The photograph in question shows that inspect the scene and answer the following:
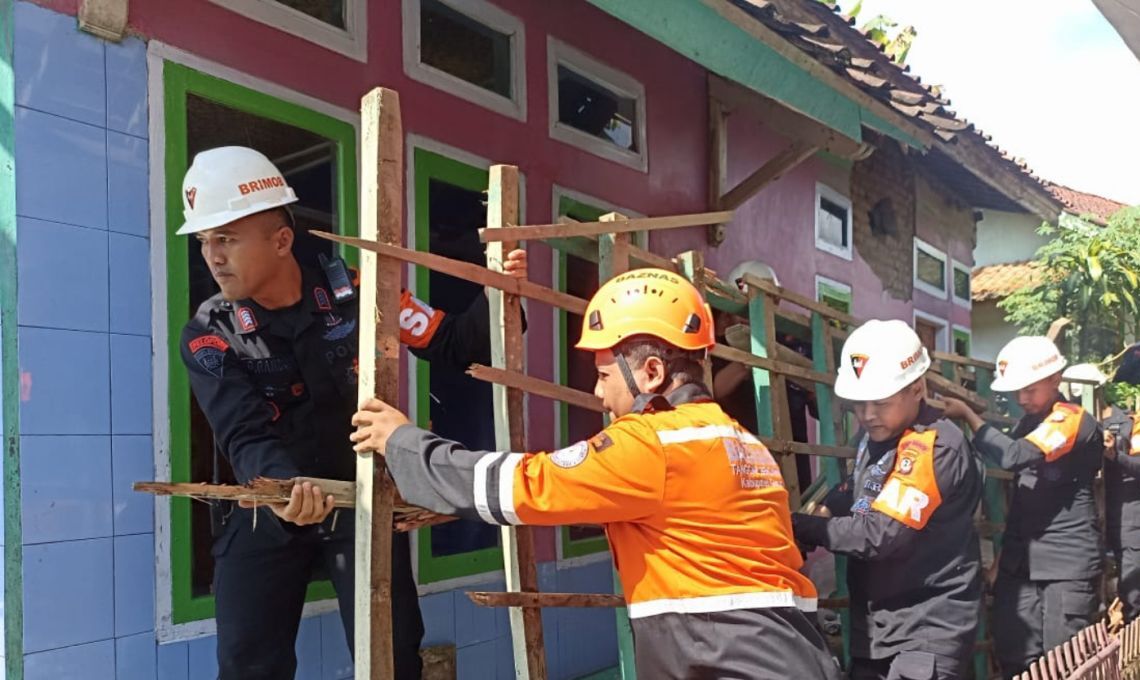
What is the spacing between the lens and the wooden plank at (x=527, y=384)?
7.91 feet

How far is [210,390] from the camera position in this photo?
2529mm

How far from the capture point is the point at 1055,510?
4.97m

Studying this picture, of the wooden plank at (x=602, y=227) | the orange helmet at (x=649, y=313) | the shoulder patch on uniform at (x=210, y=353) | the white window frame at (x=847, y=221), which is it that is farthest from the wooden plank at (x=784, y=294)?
the white window frame at (x=847, y=221)

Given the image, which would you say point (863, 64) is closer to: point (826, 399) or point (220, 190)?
point (826, 399)

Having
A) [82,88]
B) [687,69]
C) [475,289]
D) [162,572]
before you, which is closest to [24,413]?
[162,572]

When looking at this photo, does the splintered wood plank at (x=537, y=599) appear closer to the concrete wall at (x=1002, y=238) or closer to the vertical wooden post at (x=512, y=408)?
the vertical wooden post at (x=512, y=408)

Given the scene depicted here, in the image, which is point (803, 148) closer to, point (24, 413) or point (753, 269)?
point (753, 269)

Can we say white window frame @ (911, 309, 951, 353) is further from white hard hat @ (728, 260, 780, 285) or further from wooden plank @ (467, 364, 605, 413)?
wooden plank @ (467, 364, 605, 413)

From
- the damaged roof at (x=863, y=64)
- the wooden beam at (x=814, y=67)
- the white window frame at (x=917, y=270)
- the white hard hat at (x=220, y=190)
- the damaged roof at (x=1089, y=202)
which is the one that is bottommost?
the white hard hat at (x=220, y=190)

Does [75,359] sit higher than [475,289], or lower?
lower

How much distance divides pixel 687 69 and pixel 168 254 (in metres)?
4.25

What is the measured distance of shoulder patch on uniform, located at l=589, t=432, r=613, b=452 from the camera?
204 centimetres

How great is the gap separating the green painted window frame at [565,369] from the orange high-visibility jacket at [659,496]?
9.07 feet

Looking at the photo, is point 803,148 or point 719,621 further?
point 803,148
